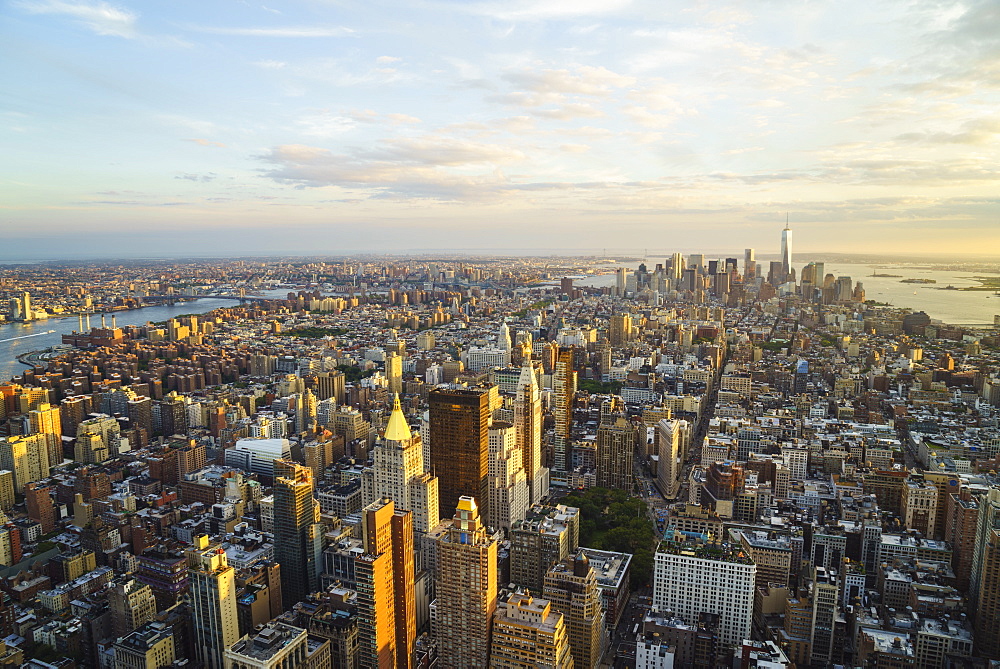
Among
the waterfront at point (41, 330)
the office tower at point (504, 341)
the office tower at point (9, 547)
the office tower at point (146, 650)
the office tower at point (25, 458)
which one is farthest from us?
the office tower at point (504, 341)

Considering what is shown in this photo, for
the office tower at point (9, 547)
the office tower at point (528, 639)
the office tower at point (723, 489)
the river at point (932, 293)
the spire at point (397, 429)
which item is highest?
the river at point (932, 293)

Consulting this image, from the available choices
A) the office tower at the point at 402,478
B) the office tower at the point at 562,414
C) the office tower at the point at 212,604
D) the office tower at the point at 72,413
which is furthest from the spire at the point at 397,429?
the office tower at the point at 72,413

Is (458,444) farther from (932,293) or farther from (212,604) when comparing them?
→ (932,293)

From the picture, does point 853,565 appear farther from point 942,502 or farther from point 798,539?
point 942,502

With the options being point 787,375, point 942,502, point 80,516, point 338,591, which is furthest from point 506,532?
point 787,375

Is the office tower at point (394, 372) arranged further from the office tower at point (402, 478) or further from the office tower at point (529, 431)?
the office tower at point (402, 478)

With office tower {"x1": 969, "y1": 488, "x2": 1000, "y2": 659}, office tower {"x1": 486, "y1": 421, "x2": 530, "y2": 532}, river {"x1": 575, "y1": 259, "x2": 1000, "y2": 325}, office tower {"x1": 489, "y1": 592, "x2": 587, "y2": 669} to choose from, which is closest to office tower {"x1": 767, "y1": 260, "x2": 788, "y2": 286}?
river {"x1": 575, "y1": 259, "x2": 1000, "y2": 325}

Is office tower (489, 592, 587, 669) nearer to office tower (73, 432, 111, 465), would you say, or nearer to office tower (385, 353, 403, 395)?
office tower (73, 432, 111, 465)
